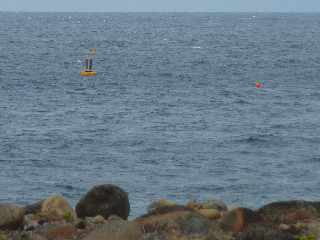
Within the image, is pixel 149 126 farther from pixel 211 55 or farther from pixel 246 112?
pixel 211 55

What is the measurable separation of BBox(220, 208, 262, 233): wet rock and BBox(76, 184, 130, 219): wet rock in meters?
2.92

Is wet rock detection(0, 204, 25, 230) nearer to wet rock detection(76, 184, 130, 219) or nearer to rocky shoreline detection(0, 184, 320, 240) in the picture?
rocky shoreline detection(0, 184, 320, 240)

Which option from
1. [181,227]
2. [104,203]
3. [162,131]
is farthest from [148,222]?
[162,131]

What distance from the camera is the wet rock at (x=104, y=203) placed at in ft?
66.8

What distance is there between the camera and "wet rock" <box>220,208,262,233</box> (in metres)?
18.4

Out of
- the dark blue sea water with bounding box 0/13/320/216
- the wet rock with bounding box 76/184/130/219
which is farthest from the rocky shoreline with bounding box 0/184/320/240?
the dark blue sea water with bounding box 0/13/320/216

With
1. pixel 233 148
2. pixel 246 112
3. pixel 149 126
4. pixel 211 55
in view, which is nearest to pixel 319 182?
pixel 233 148

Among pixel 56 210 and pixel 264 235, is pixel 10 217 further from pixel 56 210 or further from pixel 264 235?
pixel 264 235

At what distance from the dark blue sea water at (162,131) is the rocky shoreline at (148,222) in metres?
13.9

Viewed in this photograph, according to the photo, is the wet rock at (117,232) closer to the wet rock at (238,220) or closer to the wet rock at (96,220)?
the wet rock at (238,220)

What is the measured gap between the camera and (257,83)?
88000 millimetres

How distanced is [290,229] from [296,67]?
94.4 meters

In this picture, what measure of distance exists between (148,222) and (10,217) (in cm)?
304

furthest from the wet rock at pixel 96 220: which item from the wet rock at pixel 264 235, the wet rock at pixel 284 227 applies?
the wet rock at pixel 284 227
